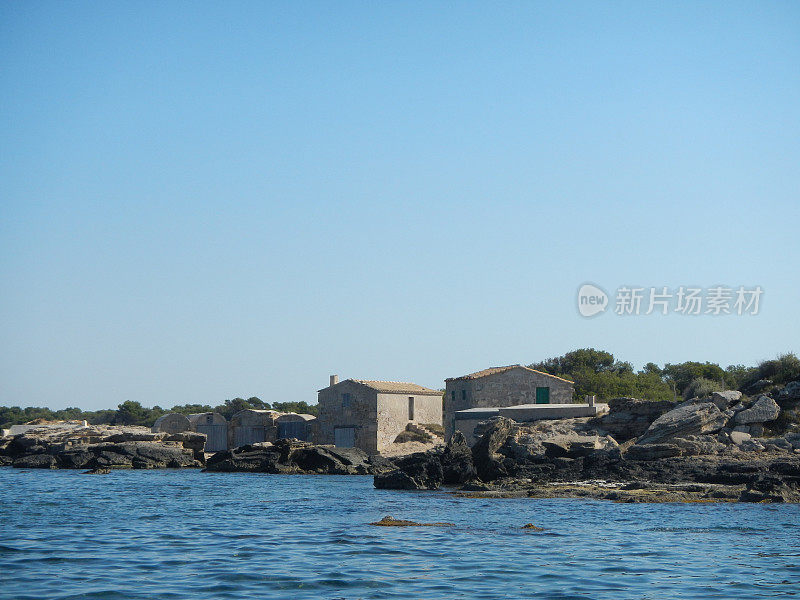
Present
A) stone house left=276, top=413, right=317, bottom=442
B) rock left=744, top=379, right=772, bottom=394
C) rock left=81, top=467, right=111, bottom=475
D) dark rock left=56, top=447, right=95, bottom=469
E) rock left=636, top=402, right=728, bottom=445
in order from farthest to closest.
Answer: stone house left=276, top=413, right=317, bottom=442 < dark rock left=56, top=447, right=95, bottom=469 < rock left=81, top=467, right=111, bottom=475 < rock left=744, top=379, right=772, bottom=394 < rock left=636, top=402, right=728, bottom=445

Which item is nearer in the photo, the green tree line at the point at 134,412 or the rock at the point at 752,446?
the rock at the point at 752,446

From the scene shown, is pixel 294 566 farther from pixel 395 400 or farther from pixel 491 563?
pixel 395 400

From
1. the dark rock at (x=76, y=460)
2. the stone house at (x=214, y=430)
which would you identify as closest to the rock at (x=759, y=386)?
the dark rock at (x=76, y=460)

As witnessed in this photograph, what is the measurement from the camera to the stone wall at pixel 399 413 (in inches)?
2393

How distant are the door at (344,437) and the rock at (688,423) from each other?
26.6 metres

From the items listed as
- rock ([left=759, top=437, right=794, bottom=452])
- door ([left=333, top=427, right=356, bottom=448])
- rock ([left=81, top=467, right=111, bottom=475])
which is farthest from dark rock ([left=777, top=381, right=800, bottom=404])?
rock ([left=81, top=467, right=111, bottom=475])

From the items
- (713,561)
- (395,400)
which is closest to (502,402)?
(395,400)

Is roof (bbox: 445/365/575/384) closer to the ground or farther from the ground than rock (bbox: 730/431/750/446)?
farther from the ground

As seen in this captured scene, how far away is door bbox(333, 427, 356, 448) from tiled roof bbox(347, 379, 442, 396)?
3534 millimetres

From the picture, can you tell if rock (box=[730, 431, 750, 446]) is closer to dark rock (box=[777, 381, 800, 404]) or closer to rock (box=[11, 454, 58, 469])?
dark rock (box=[777, 381, 800, 404])

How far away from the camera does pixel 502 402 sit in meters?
58.0

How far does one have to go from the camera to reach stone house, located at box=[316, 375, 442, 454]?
6059 cm

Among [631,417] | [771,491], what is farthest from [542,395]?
[771,491]

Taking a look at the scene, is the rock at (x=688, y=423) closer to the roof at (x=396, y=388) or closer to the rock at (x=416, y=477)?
Answer: the rock at (x=416, y=477)
